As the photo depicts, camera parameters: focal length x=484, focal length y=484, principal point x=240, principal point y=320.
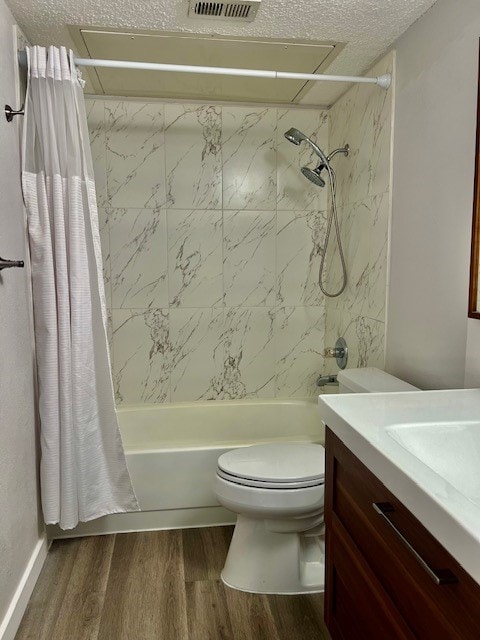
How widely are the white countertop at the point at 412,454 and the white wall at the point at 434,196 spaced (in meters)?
0.25

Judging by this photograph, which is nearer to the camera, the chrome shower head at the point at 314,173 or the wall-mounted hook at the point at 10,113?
the wall-mounted hook at the point at 10,113

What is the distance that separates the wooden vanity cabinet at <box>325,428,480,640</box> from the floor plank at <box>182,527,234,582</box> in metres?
0.72

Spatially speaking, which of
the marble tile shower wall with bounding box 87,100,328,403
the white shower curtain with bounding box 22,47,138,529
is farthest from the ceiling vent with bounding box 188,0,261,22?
the marble tile shower wall with bounding box 87,100,328,403

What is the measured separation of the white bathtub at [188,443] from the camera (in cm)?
224

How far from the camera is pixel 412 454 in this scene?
93 centimetres

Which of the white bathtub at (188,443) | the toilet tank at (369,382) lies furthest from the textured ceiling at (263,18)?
the white bathtub at (188,443)

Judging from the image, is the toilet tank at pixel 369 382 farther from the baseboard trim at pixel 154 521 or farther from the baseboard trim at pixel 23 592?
the baseboard trim at pixel 23 592

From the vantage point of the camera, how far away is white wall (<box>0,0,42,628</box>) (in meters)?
1.57

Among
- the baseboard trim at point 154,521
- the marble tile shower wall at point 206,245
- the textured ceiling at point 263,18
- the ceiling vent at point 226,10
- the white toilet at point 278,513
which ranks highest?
the textured ceiling at point 263,18

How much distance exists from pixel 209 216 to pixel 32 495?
5.34 feet

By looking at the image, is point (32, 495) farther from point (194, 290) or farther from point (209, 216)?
point (209, 216)

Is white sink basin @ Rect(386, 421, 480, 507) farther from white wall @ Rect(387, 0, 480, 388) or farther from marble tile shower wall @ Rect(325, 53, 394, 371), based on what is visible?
marble tile shower wall @ Rect(325, 53, 394, 371)

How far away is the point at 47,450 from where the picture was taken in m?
1.88

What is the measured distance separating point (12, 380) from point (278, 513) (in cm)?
105
